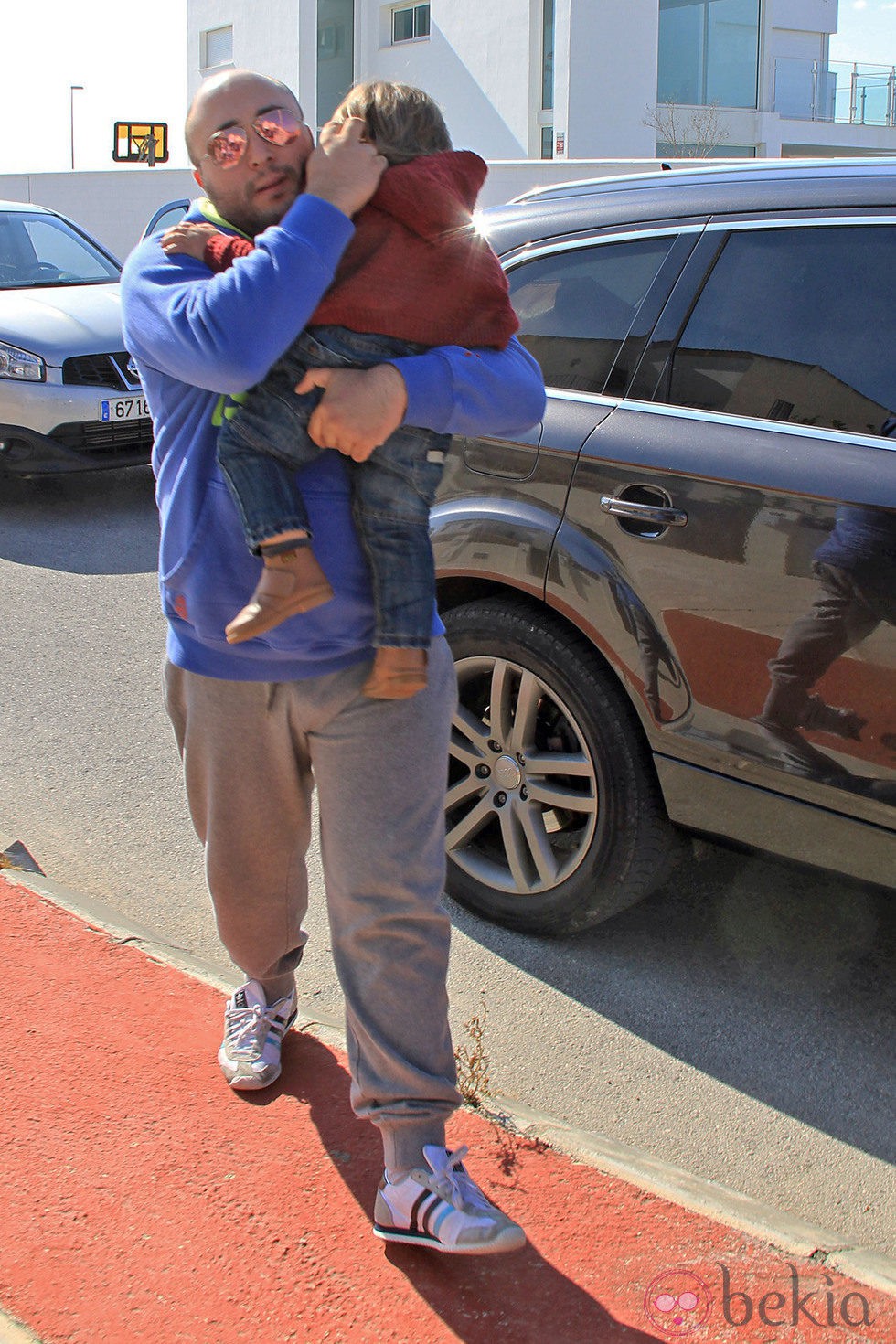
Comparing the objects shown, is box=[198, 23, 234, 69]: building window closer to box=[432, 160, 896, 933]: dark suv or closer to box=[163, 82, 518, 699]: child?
box=[432, 160, 896, 933]: dark suv

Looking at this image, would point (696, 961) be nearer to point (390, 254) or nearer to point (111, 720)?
point (390, 254)

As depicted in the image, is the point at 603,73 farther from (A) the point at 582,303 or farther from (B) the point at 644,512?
(B) the point at 644,512

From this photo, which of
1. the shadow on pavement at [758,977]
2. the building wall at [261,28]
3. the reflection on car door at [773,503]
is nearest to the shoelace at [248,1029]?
the shadow on pavement at [758,977]

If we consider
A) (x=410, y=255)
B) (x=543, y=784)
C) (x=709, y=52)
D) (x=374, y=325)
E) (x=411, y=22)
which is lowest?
(x=543, y=784)

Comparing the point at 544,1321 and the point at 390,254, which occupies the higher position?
the point at 390,254

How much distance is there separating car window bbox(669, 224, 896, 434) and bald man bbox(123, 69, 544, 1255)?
0.95m

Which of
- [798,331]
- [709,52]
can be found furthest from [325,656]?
[709,52]

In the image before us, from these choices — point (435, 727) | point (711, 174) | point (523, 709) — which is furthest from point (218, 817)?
point (711, 174)

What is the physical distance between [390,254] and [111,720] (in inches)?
131

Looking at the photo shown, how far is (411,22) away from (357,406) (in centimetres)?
3682

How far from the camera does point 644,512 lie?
3027mm

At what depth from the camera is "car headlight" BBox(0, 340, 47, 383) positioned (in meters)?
8.05

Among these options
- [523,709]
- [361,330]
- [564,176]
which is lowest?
[523,709]

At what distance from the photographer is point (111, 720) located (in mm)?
4996
